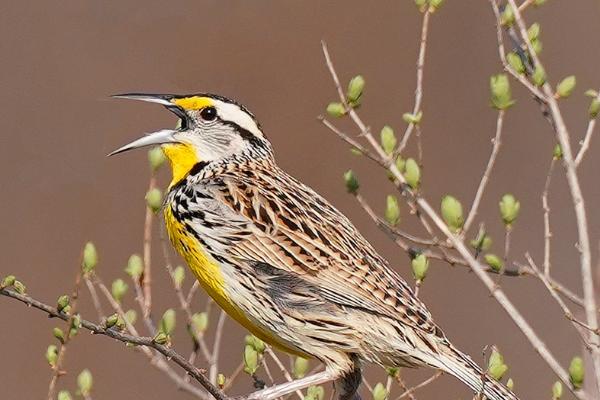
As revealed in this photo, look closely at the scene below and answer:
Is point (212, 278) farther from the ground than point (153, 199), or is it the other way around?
point (153, 199)

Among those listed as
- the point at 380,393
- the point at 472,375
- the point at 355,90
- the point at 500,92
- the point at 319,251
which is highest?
the point at 355,90

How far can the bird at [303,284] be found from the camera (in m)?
3.67

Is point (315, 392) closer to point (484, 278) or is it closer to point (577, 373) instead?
point (484, 278)

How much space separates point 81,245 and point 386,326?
3.82m

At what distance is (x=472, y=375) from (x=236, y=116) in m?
1.08

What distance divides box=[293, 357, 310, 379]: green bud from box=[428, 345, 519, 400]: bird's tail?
0.32m

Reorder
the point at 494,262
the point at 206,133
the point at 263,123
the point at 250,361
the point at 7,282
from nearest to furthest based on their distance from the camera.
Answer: the point at 7,282
the point at 494,262
the point at 250,361
the point at 206,133
the point at 263,123

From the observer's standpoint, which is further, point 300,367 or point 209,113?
point 209,113

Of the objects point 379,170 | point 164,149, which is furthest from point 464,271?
point 164,149

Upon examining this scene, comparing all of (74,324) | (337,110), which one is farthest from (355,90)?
(74,324)

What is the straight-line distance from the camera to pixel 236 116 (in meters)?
4.25

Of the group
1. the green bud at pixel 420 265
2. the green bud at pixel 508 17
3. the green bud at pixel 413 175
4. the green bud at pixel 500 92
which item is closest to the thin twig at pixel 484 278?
the green bud at pixel 413 175

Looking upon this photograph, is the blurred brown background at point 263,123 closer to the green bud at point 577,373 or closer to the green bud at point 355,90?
the green bud at point 355,90

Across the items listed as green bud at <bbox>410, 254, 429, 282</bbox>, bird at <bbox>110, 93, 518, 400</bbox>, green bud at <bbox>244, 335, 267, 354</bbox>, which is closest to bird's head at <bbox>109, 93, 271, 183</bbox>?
bird at <bbox>110, 93, 518, 400</bbox>
